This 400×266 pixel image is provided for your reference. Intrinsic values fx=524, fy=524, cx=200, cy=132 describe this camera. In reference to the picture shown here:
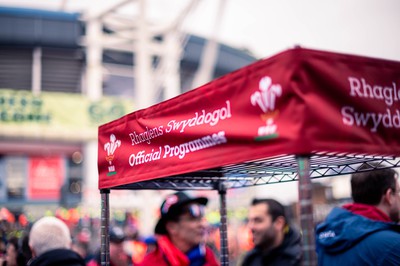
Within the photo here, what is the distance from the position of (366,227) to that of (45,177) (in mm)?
19835

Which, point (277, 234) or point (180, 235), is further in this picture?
point (277, 234)

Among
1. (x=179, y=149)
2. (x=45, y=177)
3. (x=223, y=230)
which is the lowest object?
(x=223, y=230)

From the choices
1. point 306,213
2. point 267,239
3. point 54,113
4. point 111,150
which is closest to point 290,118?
point 306,213

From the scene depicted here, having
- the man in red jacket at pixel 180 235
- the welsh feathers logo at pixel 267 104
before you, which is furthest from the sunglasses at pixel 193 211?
the welsh feathers logo at pixel 267 104

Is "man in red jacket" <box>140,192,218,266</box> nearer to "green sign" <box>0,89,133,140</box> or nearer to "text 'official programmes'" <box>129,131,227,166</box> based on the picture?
"text 'official programmes'" <box>129,131,227,166</box>

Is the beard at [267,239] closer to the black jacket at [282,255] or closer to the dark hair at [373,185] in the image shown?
the black jacket at [282,255]

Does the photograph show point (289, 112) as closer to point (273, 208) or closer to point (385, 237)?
point (385, 237)

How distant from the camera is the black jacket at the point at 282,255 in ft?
13.7

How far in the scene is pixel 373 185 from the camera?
3.27 meters

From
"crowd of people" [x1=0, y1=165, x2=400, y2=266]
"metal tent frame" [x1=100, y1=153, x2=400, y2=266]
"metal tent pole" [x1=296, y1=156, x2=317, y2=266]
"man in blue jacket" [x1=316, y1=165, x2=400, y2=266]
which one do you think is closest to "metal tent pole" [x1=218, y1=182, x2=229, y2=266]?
"metal tent frame" [x1=100, y1=153, x2=400, y2=266]

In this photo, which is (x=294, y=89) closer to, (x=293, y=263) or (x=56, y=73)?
(x=293, y=263)

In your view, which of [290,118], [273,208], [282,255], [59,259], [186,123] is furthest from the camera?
[273,208]

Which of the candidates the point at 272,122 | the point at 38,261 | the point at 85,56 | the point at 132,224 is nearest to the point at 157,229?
the point at 38,261

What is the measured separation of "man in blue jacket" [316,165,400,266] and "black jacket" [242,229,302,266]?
753 mm
